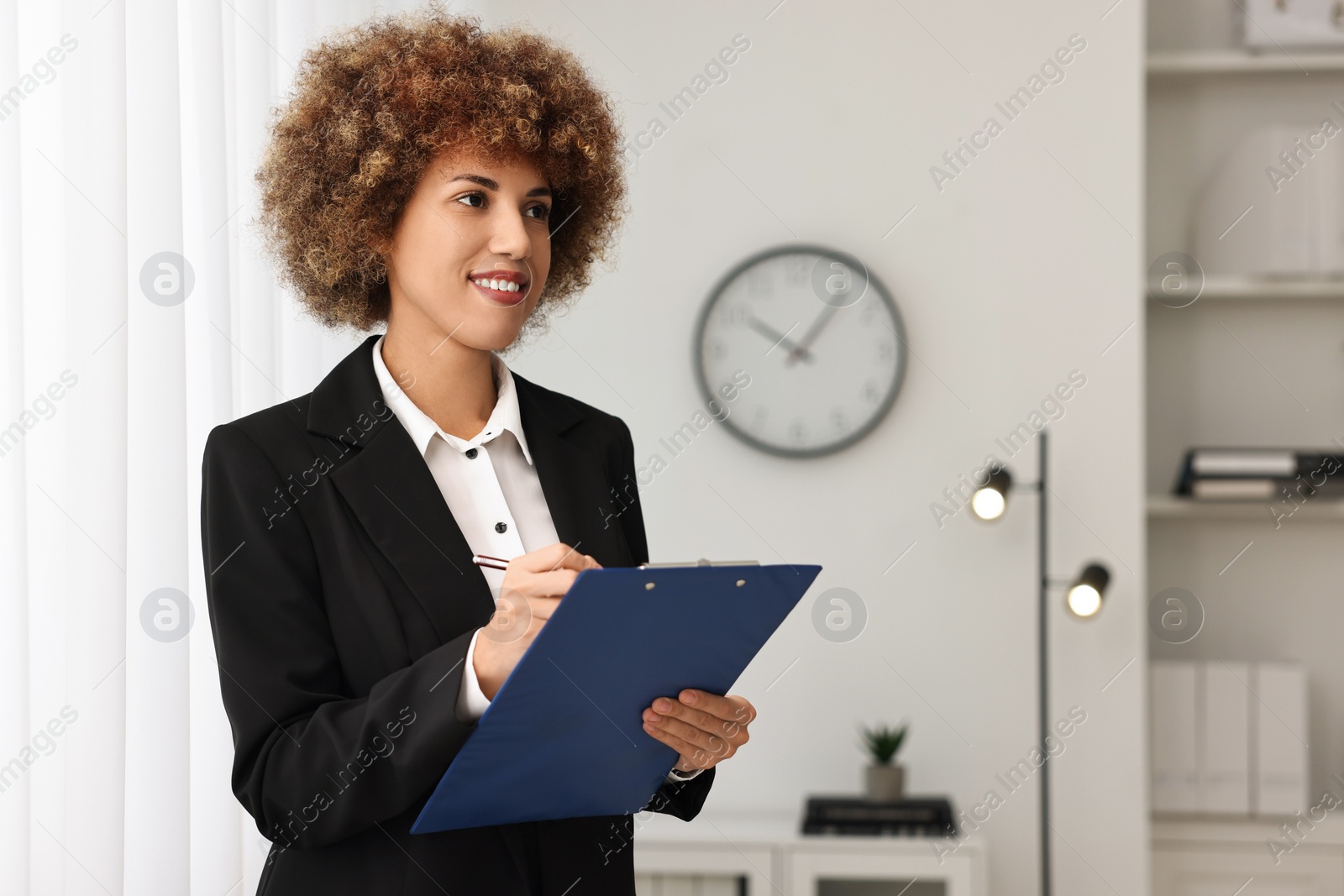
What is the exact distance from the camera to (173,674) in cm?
157

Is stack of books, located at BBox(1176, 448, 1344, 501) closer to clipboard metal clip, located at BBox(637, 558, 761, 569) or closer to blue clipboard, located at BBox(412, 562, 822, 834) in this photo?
blue clipboard, located at BBox(412, 562, 822, 834)

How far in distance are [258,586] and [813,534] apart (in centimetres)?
209

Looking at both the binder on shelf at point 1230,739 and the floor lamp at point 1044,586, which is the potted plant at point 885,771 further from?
the binder on shelf at point 1230,739

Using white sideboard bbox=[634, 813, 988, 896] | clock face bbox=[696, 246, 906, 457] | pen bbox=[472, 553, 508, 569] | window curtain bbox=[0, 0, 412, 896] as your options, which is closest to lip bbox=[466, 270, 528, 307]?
pen bbox=[472, 553, 508, 569]

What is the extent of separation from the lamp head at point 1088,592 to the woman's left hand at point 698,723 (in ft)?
5.47

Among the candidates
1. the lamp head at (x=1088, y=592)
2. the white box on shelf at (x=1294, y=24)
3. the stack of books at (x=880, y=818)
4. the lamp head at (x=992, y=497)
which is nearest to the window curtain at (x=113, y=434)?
the stack of books at (x=880, y=818)

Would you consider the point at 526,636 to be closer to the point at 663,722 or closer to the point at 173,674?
the point at 663,722

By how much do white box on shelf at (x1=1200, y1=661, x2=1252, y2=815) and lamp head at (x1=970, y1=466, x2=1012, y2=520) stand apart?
Result: 2.36 ft

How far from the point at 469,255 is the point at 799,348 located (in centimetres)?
188

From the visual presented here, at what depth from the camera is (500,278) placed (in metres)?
1.24

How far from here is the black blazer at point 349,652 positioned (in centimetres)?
102

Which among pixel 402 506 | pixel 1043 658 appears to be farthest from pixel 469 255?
pixel 1043 658

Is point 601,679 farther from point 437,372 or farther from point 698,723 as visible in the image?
point 437,372

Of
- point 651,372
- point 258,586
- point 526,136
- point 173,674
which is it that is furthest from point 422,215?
point 651,372
